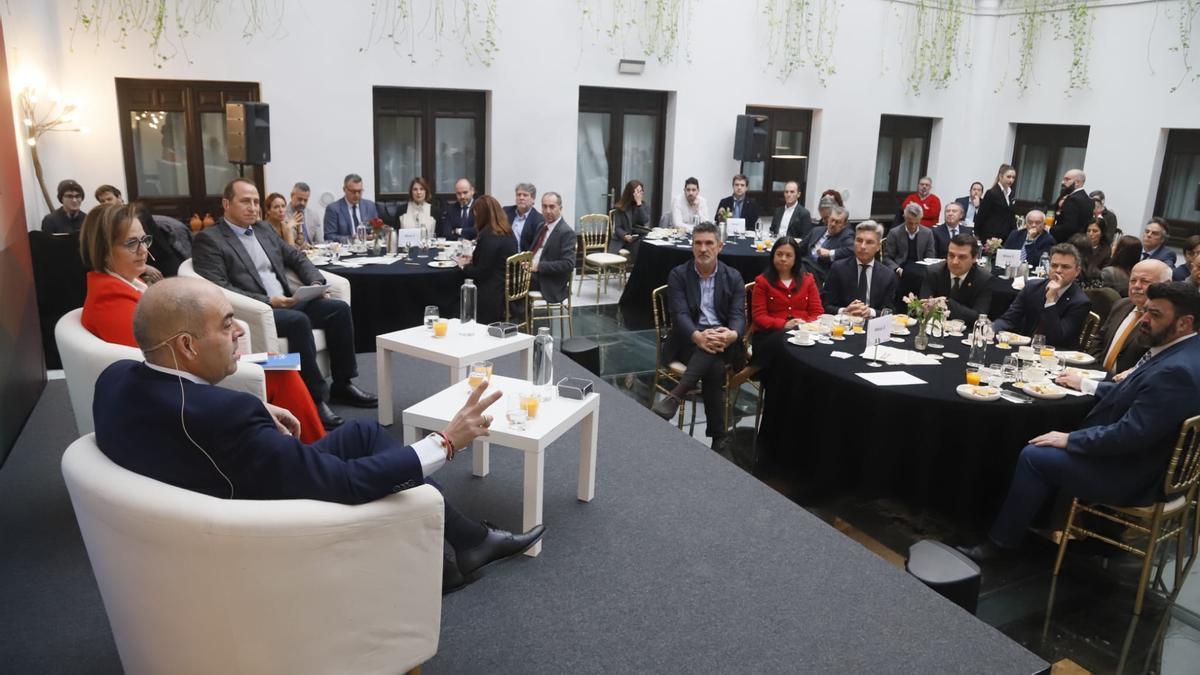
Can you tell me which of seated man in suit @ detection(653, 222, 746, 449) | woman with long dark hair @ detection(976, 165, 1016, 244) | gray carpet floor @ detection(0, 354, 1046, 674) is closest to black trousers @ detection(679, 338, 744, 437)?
seated man in suit @ detection(653, 222, 746, 449)

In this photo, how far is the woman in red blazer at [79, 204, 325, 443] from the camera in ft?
11.9

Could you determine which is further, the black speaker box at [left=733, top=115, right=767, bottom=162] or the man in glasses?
the black speaker box at [left=733, top=115, right=767, bottom=162]

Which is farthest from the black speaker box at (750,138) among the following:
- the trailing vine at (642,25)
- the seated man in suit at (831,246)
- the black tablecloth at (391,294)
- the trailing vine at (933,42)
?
the black tablecloth at (391,294)

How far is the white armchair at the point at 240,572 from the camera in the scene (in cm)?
206

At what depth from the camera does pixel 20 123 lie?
22.9 ft

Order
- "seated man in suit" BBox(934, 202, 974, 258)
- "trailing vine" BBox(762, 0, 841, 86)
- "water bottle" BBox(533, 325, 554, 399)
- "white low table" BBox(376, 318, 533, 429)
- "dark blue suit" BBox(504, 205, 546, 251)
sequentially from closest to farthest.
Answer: "water bottle" BBox(533, 325, 554, 399) → "white low table" BBox(376, 318, 533, 429) → "dark blue suit" BBox(504, 205, 546, 251) → "seated man in suit" BBox(934, 202, 974, 258) → "trailing vine" BBox(762, 0, 841, 86)

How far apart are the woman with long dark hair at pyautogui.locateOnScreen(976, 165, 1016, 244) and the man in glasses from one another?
9.87m

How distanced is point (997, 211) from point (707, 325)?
6.90 metres

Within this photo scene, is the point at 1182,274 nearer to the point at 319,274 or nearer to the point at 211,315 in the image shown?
the point at 319,274

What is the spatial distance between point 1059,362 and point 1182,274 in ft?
9.84

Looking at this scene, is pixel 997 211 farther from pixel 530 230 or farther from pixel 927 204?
pixel 530 230

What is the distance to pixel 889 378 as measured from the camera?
4.31 meters

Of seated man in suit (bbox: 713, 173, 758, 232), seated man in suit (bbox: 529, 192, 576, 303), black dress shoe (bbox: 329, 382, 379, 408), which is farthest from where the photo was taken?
seated man in suit (bbox: 713, 173, 758, 232)

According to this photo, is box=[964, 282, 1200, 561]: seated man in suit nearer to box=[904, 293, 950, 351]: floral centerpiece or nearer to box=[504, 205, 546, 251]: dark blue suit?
box=[904, 293, 950, 351]: floral centerpiece
